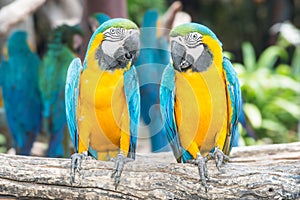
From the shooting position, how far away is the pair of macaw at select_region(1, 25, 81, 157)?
217 cm

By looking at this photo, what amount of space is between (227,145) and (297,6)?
4395mm

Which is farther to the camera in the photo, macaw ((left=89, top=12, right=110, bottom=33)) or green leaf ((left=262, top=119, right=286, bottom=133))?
green leaf ((left=262, top=119, right=286, bottom=133))

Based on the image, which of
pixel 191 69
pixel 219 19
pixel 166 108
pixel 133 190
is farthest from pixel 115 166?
pixel 219 19

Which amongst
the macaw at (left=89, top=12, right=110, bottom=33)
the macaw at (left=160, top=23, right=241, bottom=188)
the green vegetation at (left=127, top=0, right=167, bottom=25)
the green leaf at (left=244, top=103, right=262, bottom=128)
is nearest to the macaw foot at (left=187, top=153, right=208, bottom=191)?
the macaw at (left=160, top=23, right=241, bottom=188)

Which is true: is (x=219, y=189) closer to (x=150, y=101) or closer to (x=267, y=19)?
(x=150, y=101)

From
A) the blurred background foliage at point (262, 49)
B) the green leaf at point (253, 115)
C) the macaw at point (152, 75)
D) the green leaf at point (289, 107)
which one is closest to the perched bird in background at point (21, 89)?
the macaw at point (152, 75)

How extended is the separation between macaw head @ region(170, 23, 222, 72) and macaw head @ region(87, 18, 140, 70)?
10 cm

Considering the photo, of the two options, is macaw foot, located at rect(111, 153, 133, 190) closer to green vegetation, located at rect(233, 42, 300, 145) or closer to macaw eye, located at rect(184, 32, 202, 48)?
macaw eye, located at rect(184, 32, 202, 48)

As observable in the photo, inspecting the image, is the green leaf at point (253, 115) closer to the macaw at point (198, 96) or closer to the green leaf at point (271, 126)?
the green leaf at point (271, 126)

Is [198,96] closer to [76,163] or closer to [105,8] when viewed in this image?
[76,163]

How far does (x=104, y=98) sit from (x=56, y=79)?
925mm

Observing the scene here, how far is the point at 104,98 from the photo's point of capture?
1.29 meters

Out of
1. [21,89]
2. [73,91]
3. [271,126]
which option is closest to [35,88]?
[21,89]

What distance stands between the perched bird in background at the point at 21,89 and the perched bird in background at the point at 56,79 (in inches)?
4.6
